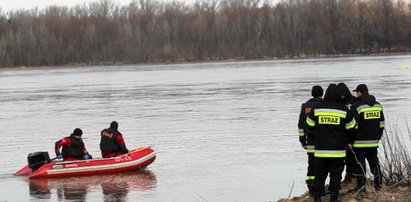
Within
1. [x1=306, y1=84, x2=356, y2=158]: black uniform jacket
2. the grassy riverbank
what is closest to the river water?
the grassy riverbank

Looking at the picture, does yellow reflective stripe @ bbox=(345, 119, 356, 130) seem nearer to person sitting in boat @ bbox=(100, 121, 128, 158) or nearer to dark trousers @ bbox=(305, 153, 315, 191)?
dark trousers @ bbox=(305, 153, 315, 191)

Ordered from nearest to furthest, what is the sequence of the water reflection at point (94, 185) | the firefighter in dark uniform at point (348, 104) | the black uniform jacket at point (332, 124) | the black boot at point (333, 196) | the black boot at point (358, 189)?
1. the black uniform jacket at point (332, 124)
2. the firefighter in dark uniform at point (348, 104)
3. the black boot at point (333, 196)
4. the black boot at point (358, 189)
5. the water reflection at point (94, 185)

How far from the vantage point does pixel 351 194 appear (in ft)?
32.1

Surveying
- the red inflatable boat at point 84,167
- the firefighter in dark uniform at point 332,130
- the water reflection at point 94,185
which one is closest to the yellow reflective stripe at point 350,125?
the firefighter in dark uniform at point 332,130

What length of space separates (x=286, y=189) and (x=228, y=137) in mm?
8562

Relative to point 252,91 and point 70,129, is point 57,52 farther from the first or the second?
point 70,129

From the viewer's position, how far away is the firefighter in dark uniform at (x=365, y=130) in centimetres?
984

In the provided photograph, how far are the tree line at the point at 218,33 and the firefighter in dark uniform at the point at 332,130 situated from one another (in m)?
109

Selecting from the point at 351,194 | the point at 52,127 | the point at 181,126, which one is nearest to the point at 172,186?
the point at 351,194

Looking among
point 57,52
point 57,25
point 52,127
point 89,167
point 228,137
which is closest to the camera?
point 89,167

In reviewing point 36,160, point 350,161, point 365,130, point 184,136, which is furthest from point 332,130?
point 184,136

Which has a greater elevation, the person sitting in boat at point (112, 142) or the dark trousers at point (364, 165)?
the dark trousers at point (364, 165)

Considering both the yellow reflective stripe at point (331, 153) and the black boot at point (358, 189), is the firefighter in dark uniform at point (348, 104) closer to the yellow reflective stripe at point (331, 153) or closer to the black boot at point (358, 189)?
the black boot at point (358, 189)

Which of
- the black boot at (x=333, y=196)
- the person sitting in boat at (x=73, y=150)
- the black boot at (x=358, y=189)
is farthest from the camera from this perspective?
the person sitting in boat at (x=73, y=150)
